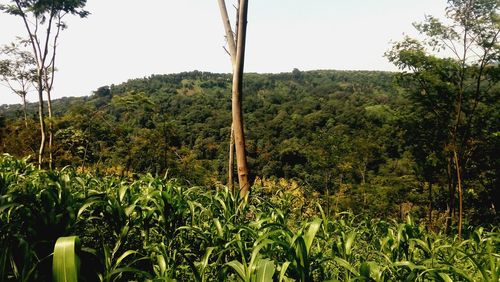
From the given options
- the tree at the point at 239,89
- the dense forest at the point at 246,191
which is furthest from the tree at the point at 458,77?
the tree at the point at 239,89

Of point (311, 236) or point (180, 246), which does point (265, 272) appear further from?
point (180, 246)

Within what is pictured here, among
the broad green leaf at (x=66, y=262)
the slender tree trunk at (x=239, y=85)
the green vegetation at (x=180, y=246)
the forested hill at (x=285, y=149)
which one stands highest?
the slender tree trunk at (x=239, y=85)

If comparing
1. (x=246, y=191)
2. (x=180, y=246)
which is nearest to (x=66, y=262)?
(x=180, y=246)

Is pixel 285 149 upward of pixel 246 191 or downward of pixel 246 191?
downward

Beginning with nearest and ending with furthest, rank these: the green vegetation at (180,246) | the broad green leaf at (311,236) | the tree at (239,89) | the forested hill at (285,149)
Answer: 1. the green vegetation at (180,246)
2. the broad green leaf at (311,236)
3. the tree at (239,89)
4. the forested hill at (285,149)

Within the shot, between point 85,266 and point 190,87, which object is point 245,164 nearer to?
point 85,266

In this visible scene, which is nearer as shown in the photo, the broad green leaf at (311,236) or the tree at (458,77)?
the broad green leaf at (311,236)

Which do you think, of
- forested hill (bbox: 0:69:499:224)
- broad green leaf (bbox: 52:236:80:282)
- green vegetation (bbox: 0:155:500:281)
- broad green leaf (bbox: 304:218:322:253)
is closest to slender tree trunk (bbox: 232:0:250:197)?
forested hill (bbox: 0:69:499:224)

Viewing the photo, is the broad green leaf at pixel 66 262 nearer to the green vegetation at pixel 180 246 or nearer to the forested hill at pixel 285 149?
the green vegetation at pixel 180 246

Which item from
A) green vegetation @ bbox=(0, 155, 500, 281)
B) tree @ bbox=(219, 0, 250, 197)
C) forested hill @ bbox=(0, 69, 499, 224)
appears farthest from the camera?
forested hill @ bbox=(0, 69, 499, 224)

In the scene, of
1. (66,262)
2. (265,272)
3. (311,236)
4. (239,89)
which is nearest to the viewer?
(66,262)

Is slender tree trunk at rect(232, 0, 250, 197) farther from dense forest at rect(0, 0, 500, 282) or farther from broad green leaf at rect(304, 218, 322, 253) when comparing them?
broad green leaf at rect(304, 218, 322, 253)

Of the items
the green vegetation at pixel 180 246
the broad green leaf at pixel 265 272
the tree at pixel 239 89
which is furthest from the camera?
the tree at pixel 239 89

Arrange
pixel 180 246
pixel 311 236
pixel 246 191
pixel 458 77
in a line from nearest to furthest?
1. pixel 311 236
2. pixel 180 246
3. pixel 246 191
4. pixel 458 77
